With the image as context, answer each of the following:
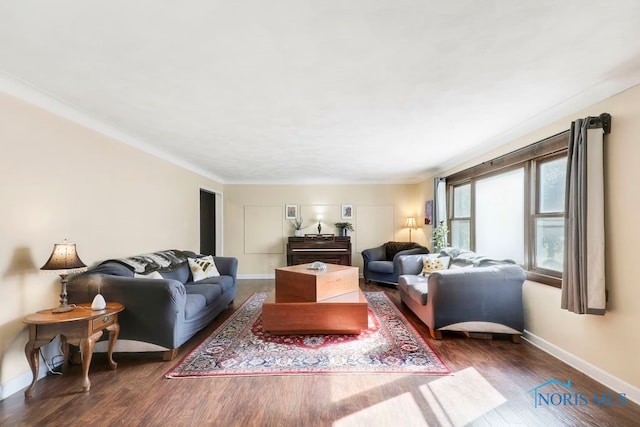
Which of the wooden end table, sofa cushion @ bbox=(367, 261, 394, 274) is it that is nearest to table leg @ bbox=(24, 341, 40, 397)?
the wooden end table

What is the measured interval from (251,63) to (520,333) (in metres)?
3.73

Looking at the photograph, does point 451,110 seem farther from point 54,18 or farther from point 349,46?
point 54,18

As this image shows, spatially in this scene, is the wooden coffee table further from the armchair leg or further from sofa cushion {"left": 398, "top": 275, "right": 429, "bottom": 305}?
the armchair leg

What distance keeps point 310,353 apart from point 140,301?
1.72 metres

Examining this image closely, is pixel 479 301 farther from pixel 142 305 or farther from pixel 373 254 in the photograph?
pixel 142 305

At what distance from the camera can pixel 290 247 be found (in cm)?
662

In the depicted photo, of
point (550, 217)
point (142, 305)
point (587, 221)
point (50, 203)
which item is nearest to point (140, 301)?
point (142, 305)

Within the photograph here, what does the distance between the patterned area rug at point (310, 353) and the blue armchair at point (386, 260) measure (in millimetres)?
2041

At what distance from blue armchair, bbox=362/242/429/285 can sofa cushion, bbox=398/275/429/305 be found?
1143 mm

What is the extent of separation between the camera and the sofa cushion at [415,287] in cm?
359

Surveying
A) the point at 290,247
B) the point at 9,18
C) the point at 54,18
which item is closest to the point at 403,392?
the point at 54,18

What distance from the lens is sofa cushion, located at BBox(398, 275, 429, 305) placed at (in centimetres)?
359

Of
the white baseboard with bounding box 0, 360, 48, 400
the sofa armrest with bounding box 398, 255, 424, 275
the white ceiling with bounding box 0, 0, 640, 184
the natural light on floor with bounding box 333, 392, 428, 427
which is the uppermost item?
the white ceiling with bounding box 0, 0, 640, 184

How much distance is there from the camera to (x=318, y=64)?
204 centimetres
